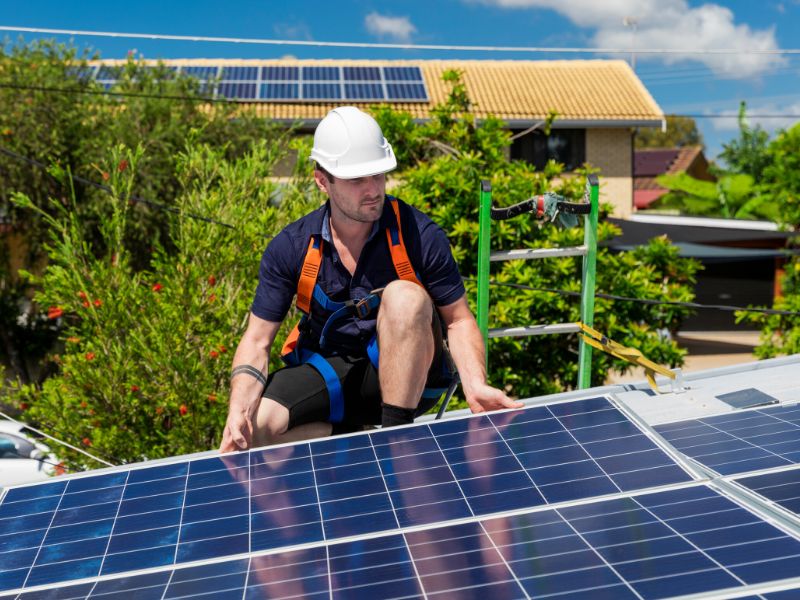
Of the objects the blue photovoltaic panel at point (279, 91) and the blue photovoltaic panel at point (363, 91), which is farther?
the blue photovoltaic panel at point (363, 91)

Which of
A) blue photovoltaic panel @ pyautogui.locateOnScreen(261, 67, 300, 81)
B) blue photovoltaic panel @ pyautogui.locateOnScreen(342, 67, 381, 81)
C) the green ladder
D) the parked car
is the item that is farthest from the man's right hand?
blue photovoltaic panel @ pyautogui.locateOnScreen(342, 67, 381, 81)

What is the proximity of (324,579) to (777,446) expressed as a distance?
154cm

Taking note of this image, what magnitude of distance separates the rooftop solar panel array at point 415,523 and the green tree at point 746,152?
3514 cm

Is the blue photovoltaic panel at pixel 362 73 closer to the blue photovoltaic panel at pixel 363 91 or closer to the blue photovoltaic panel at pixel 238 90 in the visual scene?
the blue photovoltaic panel at pixel 363 91

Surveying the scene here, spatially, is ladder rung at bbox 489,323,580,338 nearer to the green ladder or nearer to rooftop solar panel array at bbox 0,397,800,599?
the green ladder

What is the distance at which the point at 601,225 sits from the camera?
8.90m

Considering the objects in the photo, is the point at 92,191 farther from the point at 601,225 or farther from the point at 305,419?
the point at 305,419

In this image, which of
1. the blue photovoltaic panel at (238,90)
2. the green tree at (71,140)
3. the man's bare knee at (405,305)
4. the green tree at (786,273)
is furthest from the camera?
the blue photovoltaic panel at (238,90)

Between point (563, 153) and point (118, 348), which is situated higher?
point (563, 153)

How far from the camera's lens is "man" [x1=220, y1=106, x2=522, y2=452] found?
4.11m

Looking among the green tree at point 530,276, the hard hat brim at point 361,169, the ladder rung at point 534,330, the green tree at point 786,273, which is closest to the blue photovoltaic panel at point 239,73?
the green tree at point 786,273

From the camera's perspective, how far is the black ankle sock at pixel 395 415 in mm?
3949

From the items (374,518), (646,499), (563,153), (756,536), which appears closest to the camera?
(756,536)

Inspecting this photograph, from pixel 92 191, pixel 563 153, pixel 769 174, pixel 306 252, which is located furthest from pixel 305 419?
pixel 563 153
